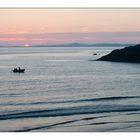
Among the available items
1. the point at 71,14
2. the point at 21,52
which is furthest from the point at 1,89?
the point at 71,14

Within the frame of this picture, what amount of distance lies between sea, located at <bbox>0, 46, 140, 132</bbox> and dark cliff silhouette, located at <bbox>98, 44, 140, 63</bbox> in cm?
22

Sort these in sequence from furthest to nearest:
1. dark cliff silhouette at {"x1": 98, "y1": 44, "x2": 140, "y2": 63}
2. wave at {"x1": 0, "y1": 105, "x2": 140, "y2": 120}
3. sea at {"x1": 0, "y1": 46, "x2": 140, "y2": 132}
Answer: dark cliff silhouette at {"x1": 98, "y1": 44, "x2": 140, "y2": 63}, wave at {"x1": 0, "y1": 105, "x2": 140, "y2": 120}, sea at {"x1": 0, "y1": 46, "x2": 140, "y2": 132}

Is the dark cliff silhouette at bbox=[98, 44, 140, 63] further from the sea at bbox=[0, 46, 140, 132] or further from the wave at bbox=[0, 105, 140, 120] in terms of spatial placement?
the wave at bbox=[0, 105, 140, 120]

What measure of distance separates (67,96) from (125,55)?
2113 mm

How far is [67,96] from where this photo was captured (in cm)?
777

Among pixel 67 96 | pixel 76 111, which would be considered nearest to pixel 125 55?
pixel 67 96

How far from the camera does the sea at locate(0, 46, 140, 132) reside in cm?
680

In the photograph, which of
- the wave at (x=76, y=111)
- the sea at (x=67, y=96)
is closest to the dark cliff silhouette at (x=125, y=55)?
the sea at (x=67, y=96)

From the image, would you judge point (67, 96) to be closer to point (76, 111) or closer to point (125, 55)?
point (76, 111)

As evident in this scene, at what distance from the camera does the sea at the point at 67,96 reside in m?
6.80

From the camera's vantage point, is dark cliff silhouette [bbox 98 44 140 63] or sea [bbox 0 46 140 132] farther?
dark cliff silhouette [bbox 98 44 140 63]

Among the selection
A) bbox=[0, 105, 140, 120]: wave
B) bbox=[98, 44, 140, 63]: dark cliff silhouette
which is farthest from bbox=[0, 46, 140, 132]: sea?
bbox=[98, 44, 140, 63]: dark cliff silhouette

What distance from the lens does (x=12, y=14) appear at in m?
6.45
